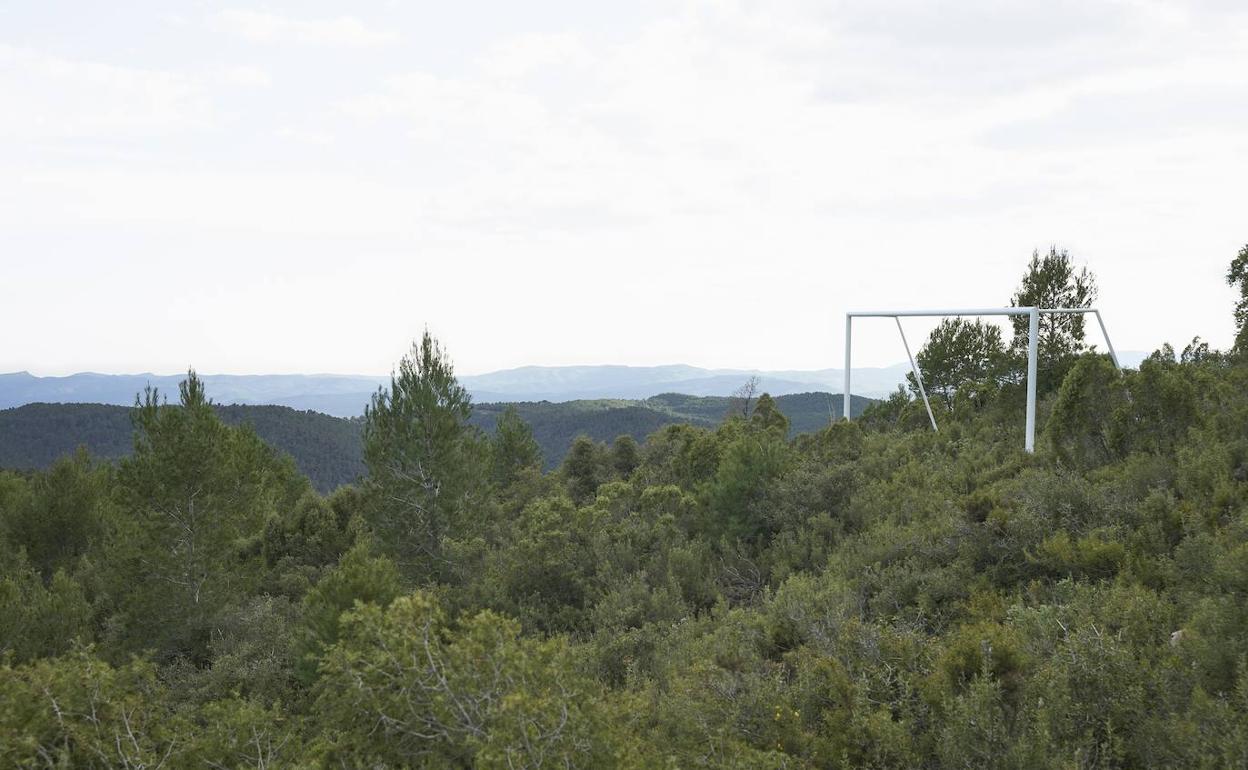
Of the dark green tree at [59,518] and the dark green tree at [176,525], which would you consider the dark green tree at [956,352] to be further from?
the dark green tree at [59,518]

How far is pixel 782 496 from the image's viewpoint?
16172 millimetres

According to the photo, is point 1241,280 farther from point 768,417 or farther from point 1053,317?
point 768,417

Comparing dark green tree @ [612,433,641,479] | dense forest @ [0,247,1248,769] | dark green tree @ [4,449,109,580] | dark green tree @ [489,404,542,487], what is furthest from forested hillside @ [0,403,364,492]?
dense forest @ [0,247,1248,769]

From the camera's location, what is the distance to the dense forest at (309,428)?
91.8 metres

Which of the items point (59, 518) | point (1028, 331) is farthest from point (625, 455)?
point (59, 518)

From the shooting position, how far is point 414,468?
1839 centimetres

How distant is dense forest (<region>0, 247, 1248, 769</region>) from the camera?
5578mm

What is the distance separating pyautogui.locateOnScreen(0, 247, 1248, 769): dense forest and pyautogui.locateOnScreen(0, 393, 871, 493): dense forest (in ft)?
224

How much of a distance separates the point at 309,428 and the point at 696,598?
315 ft

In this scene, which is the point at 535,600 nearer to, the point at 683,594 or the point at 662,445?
the point at 683,594

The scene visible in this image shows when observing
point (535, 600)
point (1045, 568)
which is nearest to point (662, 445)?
point (535, 600)

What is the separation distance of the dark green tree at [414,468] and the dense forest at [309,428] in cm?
6916

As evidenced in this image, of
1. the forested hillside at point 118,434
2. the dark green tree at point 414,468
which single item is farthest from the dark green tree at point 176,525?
the forested hillside at point 118,434

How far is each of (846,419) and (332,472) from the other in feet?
271
